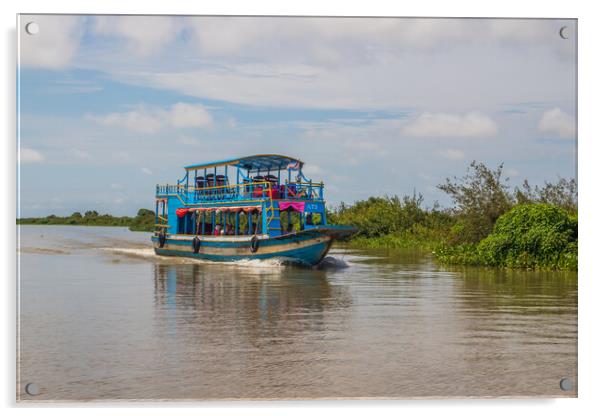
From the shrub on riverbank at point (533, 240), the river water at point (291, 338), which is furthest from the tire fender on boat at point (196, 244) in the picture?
the shrub on riverbank at point (533, 240)

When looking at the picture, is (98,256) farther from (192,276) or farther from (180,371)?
(180,371)

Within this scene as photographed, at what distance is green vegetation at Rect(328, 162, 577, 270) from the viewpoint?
1330cm

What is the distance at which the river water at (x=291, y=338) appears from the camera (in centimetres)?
566

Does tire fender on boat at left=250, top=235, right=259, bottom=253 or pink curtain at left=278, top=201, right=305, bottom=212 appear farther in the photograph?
tire fender on boat at left=250, top=235, right=259, bottom=253

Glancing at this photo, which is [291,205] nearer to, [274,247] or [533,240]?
[274,247]

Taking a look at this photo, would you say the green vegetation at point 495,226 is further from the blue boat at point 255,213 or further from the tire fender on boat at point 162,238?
the tire fender on boat at point 162,238

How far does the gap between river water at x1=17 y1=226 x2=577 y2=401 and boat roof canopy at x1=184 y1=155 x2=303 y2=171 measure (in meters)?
A: 2.98

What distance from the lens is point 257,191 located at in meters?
14.7

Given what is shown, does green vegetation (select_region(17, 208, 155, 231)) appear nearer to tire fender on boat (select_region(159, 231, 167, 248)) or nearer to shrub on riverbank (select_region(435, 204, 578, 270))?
tire fender on boat (select_region(159, 231, 167, 248))

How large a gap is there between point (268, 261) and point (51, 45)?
8.63 meters

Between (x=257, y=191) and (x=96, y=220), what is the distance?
14.9ft

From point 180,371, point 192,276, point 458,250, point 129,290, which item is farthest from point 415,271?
point 180,371

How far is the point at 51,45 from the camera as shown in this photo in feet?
21.4

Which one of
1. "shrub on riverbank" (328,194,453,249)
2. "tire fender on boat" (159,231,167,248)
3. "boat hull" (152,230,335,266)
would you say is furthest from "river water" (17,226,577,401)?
"shrub on riverbank" (328,194,453,249)
